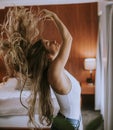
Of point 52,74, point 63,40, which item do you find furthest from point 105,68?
point 63,40

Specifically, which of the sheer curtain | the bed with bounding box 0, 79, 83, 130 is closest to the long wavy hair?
the sheer curtain

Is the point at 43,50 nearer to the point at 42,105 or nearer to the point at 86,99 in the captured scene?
the point at 42,105

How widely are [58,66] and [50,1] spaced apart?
86 cm

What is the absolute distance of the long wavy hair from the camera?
1.12m

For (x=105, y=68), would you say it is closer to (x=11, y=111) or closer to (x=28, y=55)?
(x=28, y=55)

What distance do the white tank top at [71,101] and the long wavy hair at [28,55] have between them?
112mm

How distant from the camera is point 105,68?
1773 mm

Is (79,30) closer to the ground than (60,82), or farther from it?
farther from it

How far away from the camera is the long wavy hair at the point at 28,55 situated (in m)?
1.12

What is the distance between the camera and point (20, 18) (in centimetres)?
113

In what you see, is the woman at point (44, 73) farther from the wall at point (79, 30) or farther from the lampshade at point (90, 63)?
the wall at point (79, 30)

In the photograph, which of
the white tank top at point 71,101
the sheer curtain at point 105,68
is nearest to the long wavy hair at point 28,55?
the white tank top at point 71,101

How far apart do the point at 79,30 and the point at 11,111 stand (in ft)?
3.11

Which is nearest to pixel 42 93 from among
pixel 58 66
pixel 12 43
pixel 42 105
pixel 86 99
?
pixel 42 105
